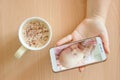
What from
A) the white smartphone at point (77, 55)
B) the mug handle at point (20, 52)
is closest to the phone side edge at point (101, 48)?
the white smartphone at point (77, 55)

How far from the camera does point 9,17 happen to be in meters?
0.60

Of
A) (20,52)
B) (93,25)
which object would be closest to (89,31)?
(93,25)

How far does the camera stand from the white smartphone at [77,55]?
555mm

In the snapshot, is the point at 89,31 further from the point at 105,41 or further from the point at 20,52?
the point at 20,52

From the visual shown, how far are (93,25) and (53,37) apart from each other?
Result: 0.32ft

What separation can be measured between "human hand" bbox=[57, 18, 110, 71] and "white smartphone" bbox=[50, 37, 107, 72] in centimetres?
2

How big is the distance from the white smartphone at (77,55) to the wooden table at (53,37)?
0.04 metres

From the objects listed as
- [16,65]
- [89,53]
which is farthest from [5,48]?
[89,53]

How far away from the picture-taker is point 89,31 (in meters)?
0.59

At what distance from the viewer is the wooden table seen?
593 mm

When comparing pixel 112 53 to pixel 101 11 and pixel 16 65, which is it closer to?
pixel 101 11

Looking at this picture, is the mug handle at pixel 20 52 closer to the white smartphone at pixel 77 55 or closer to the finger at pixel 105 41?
the white smartphone at pixel 77 55

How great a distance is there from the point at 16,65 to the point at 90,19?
202 millimetres

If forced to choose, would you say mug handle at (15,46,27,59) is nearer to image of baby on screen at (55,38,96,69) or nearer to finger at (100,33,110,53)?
image of baby on screen at (55,38,96,69)
